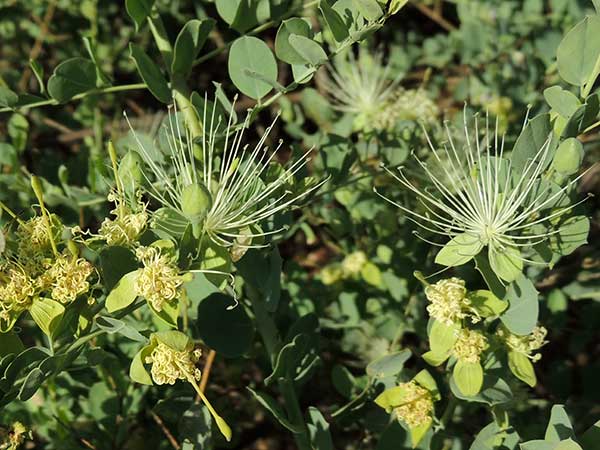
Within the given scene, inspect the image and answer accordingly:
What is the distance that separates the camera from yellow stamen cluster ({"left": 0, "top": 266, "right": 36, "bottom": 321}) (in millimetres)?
1228

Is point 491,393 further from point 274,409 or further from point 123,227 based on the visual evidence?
point 123,227

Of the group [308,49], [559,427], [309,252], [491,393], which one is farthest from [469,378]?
[309,252]

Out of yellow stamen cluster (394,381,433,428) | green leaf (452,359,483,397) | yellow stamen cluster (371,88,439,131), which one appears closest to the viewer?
green leaf (452,359,483,397)

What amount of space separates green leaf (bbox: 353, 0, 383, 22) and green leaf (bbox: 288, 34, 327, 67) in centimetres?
11

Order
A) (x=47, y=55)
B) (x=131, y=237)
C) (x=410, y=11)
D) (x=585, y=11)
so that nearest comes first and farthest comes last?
(x=131, y=237) < (x=585, y=11) < (x=47, y=55) < (x=410, y=11)

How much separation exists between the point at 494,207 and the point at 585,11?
1.28 metres

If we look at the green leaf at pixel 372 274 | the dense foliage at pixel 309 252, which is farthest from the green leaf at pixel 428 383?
the green leaf at pixel 372 274

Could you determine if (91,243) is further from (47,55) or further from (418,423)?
(47,55)

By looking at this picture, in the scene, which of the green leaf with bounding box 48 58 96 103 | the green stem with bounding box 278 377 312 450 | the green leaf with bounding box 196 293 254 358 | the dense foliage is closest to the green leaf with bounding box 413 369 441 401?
the dense foliage

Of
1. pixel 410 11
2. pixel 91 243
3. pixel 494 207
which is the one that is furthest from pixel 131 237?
pixel 410 11

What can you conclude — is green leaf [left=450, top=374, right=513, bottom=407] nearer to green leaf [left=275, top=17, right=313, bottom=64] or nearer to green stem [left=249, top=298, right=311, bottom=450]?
green stem [left=249, top=298, right=311, bottom=450]

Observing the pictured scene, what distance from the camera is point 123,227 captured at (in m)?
1.30

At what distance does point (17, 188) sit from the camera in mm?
1892

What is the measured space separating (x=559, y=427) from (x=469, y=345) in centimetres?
20
